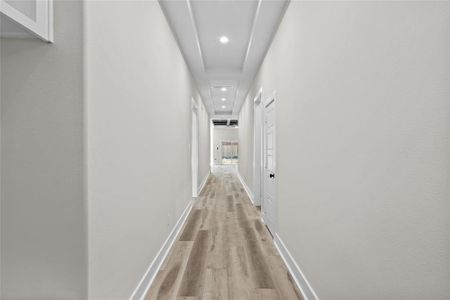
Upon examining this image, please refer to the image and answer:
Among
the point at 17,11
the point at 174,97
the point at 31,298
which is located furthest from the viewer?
the point at 174,97

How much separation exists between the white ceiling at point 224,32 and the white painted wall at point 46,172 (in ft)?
5.93

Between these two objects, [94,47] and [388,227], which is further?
[94,47]

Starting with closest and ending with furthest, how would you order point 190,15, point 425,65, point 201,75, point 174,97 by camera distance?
1. point 425,65
2. point 190,15
3. point 174,97
4. point 201,75

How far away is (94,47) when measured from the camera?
1.28m

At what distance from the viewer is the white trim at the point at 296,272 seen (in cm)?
190

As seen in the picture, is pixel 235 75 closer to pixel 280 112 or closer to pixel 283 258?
pixel 280 112

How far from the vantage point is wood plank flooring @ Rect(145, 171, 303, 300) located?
2.06m

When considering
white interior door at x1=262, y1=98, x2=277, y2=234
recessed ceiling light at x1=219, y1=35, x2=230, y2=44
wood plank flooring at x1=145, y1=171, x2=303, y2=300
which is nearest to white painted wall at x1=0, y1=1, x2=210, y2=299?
wood plank flooring at x1=145, y1=171, x2=303, y2=300

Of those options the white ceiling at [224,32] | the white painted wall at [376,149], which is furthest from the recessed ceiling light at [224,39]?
the white painted wall at [376,149]

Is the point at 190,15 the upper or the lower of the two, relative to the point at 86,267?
upper

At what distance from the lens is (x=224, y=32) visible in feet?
11.5

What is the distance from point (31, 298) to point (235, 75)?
16.6 ft

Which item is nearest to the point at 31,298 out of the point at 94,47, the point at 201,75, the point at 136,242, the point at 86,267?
the point at 86,267

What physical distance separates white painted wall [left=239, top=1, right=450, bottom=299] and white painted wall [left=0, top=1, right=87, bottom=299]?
55.2 inches
